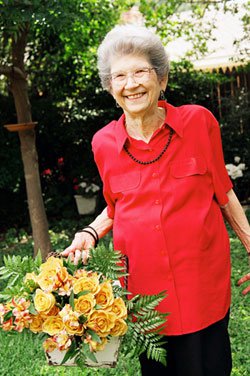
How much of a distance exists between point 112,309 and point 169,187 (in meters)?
0.51

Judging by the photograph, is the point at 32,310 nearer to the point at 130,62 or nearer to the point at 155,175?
the point at 155,175

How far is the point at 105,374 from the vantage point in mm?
4086

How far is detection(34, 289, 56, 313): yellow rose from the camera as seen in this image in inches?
79.6

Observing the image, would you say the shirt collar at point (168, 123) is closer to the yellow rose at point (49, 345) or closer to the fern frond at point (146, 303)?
the fern frond at point (146, 303)

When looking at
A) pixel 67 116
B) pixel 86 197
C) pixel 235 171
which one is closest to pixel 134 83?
pixel 235 171

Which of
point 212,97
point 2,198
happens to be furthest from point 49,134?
point 212,97

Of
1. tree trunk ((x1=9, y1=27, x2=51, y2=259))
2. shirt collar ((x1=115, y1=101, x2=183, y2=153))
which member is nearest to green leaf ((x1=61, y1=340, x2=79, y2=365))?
shirt collar ((x1=115, y1=101, x2=183, y2=153))

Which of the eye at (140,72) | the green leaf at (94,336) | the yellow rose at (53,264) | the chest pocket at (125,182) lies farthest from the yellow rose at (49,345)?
the eye at (140,72)

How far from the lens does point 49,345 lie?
2.04 metres

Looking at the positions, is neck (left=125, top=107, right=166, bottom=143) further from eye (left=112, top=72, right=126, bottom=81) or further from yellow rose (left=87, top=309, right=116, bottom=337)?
yellow rose (left=87, top=309, right=116, bottom=337)

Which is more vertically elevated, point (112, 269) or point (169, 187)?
point (169, 187)

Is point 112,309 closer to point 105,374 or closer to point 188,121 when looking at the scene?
point 188,121

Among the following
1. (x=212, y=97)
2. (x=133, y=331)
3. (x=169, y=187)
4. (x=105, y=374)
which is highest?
(x=212, y=97)

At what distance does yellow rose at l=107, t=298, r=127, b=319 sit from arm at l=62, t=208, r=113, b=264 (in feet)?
0.87
